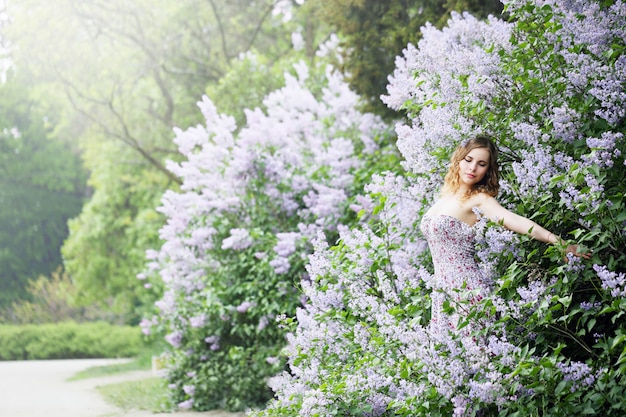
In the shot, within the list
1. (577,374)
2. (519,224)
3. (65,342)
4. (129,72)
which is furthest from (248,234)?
(65,342)

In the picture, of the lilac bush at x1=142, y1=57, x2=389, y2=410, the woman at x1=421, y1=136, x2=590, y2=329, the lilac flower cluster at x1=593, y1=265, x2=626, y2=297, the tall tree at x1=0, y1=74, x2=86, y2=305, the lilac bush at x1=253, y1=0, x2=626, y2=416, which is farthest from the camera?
the tall tree at x1=0, y1=74, x2=86, y2=305

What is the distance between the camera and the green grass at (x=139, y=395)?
28.9 feet

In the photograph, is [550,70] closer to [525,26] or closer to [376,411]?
[525,26]

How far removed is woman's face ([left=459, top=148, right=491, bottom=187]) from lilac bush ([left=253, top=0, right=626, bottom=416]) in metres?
0.19

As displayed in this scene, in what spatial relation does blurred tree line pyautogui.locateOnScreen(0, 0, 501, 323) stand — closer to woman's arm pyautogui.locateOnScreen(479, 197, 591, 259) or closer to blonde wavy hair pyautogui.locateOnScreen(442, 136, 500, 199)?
blonde wavy hair pyautogui.locateOnScreen(442, 136, 500, 199)

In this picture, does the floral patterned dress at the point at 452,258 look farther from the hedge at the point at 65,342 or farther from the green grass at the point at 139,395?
the hedge at the point at 65,342

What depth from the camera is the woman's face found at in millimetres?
4406

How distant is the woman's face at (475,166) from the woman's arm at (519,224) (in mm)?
173

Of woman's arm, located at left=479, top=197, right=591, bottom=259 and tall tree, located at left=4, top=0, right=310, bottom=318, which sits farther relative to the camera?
tall tree, located at left=4, top=0, right=310, bottom=318

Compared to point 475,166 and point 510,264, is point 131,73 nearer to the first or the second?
point 475,166

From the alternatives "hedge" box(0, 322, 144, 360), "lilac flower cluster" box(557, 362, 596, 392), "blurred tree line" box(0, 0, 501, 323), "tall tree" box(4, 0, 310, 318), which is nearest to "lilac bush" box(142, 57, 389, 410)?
"lilac flower cluster" box(557, 362, 596, 392)

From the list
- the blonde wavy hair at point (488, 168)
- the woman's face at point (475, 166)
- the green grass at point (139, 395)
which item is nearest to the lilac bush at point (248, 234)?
the green grass at point (139, 395)

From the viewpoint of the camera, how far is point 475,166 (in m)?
4.41

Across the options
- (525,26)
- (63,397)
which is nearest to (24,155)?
(63,397)
